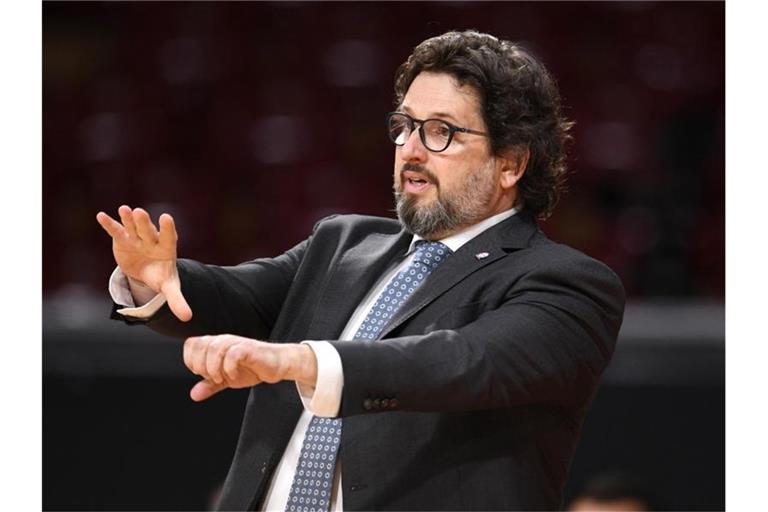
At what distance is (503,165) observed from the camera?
2.53 meters

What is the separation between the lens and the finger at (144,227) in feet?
7.52

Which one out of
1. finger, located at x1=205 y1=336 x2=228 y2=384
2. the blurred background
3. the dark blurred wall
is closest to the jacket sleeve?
finger, located at x1=205 y1=336 x2=228 y2=384

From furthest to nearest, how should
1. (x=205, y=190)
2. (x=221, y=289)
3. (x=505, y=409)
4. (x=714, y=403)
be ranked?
1. (x=205, y=190)
2. (x=714, y=403)
3. (x=221, y=289)
4. (x=505, y=409)

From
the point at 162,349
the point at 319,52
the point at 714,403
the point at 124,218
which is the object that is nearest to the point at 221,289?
the point at 124,218

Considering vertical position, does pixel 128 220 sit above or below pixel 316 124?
below

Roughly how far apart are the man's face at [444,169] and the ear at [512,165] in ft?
0.16

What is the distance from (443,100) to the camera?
2.44 metres

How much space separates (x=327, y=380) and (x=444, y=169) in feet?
2.20

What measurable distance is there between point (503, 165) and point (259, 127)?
385cm

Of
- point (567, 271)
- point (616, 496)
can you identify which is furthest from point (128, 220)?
point (616, 496)

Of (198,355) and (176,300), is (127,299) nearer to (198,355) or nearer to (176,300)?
(176,300)

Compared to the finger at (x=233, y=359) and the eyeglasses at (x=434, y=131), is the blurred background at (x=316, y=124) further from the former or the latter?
the finger at (x=233, y=359)

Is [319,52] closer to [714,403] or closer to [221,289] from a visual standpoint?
[714,403]

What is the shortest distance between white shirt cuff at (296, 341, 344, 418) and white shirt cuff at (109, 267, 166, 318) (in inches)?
20.9
